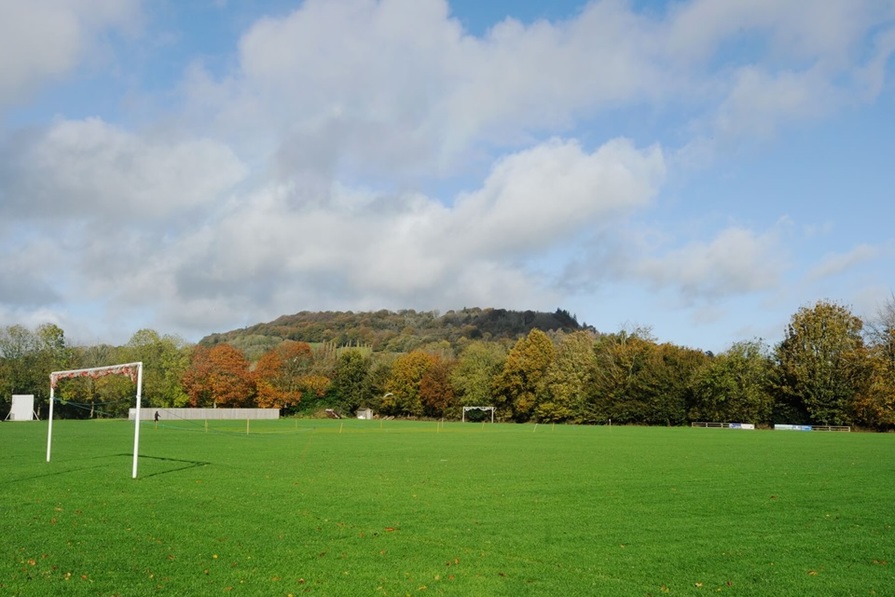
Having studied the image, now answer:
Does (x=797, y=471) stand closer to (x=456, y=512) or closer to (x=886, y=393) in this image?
(x=456, y=512)

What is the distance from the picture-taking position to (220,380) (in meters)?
107

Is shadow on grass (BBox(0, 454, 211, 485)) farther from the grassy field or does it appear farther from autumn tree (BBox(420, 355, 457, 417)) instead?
autumn tree (BBox(420, 355, 457, 417))

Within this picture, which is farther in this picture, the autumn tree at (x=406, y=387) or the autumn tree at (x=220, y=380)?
the autumn tree at (x=406, y=387)

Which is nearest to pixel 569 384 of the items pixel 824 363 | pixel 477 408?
pixel 477 408

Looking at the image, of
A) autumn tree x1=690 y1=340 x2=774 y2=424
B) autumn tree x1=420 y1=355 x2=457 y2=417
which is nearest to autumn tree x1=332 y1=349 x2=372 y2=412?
autumn tree x1=420 y1=355 x2=457 y2=417

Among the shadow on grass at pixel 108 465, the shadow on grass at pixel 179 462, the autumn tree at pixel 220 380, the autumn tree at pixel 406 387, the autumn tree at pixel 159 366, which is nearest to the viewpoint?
the shadow on grass at pixel 108 465

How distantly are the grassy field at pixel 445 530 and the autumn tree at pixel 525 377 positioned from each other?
73.4 meters

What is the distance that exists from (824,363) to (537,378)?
36.3 meters

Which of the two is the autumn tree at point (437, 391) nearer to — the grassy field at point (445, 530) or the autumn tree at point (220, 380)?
the autumn tree at point (220, 380)

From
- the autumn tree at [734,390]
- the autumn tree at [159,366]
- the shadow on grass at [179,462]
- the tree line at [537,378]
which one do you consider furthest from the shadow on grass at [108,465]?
the autumn tree at [159,366]

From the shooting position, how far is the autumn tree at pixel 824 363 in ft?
249

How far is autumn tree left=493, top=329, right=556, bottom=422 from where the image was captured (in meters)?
97.9

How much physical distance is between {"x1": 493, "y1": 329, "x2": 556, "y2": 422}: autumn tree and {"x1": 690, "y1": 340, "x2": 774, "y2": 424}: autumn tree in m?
21.5

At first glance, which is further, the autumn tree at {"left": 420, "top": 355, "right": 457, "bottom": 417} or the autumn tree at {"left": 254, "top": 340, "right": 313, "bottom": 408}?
the autumn tree at {"left": 254, "top": 340, "right": 313, "bottom": 408}
